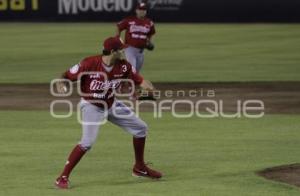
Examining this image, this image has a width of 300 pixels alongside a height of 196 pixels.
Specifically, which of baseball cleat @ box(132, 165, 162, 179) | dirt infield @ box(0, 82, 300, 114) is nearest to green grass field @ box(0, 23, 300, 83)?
dirt infield @ box(0, 82, 300, 114)

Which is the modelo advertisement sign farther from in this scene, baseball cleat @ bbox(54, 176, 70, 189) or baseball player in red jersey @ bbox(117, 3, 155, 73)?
baseball cleat @ bbox(54, 176, 70, 189)

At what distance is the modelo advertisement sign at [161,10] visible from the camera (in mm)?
34969

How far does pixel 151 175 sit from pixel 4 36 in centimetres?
2416

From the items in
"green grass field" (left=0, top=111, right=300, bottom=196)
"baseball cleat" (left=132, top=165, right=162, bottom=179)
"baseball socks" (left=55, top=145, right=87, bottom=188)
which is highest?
"baseball socks" (left=55, top=145, right=87, bottom=188)

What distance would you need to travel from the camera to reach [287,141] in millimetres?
13766

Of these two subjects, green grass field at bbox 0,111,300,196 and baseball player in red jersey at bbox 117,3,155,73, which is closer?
green grass field at bbox 0,111,300,196

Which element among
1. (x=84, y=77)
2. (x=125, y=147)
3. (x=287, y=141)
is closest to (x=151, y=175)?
(x=84, y=77)

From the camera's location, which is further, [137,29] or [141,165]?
[137,29]

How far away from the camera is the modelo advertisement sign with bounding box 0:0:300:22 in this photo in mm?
34969

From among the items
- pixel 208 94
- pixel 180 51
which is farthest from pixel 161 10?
pixel 208 94

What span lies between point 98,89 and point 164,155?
8.37 feet

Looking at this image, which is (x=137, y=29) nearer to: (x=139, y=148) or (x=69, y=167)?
(x=139, y=148)

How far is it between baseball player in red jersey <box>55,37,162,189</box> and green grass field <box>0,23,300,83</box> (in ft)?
37.8

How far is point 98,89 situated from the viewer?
1041 centimetres
